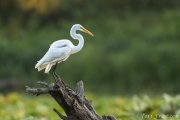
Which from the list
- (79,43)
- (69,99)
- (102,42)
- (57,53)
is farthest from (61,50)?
(102,42)

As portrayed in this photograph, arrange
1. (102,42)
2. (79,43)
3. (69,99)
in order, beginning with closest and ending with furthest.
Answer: (79,43) < (69,99) < (102,42)

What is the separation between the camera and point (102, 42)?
20.4 metres

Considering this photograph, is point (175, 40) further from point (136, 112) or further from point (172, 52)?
point (136, 112)

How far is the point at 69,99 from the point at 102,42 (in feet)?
46.9

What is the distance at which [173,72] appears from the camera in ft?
62.4

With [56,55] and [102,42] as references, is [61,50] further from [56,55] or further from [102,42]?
[102,42]

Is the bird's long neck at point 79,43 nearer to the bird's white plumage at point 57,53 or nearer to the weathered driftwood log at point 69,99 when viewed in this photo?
the bird's white plumage at point 57,53

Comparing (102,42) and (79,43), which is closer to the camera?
(79,43)

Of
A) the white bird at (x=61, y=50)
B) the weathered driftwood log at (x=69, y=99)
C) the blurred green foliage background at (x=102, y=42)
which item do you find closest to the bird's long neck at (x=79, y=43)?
the white bird at (x=61, y=50)

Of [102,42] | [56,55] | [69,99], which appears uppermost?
[102,42]

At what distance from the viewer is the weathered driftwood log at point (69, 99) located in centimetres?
603

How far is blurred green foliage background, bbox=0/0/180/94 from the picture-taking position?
61.3 ft

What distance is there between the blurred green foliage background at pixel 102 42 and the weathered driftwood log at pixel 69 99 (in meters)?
11.4

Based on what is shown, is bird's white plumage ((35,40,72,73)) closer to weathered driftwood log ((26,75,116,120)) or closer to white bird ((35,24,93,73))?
white bird ((35,24,93,73))
